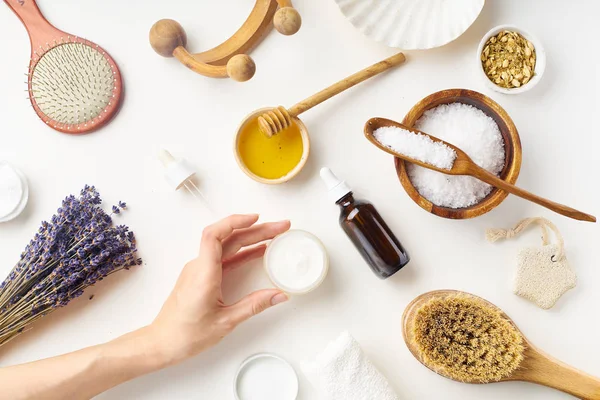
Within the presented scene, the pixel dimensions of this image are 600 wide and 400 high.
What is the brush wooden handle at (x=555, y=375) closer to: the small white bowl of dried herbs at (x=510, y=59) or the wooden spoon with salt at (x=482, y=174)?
the wooden spoon with salt at (x=482, y=174)

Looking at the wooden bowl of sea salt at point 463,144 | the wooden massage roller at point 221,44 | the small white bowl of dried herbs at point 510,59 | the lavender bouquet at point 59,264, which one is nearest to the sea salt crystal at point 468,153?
the wooden bowl of sea salt at point 463,144

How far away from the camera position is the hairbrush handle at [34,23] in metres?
1.01

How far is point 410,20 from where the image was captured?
0.99 metres

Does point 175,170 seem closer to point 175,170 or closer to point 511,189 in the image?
point 175,170

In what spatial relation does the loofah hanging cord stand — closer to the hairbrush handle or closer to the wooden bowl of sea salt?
the wooden bowl of sea salt

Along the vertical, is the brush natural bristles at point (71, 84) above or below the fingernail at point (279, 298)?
above

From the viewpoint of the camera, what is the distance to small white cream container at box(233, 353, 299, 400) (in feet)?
3.22

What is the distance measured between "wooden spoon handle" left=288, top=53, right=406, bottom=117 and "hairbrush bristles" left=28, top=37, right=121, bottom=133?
378mm

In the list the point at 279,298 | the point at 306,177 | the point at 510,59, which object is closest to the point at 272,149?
the point at 306,177

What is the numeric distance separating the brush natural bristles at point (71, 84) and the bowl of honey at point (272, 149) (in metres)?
0.30

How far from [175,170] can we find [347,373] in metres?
0.51

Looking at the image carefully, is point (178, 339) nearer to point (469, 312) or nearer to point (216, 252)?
point (216, 252)

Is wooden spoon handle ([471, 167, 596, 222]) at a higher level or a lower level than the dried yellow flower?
lower

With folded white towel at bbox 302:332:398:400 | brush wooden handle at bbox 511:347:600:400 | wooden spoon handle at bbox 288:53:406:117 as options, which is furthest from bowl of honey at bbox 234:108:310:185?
brush wooden handle at bbox 511:347:600:400
